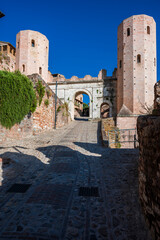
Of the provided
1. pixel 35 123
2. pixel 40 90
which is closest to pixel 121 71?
pixel 40 90

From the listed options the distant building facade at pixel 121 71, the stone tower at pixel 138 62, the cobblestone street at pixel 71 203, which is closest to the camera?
the cobblestone street at pixel 71 203

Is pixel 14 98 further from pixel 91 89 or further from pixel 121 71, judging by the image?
pixel 91 89

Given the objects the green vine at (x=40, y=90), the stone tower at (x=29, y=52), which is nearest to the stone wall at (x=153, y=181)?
the green vine at (x=40, y=90)

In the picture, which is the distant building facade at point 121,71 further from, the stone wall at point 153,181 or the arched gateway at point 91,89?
the stone wall at point 153,181

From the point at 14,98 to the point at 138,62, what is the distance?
16915mm

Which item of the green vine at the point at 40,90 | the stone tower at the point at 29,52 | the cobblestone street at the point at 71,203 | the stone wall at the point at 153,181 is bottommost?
the cobblestone street at the point at 71,203

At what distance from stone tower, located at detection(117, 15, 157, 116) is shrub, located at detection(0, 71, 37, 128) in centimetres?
1269

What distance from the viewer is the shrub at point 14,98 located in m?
10.7

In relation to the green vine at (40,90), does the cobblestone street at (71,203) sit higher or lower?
lower

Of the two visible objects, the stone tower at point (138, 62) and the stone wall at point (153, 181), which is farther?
the stone tower at point (138, 62)

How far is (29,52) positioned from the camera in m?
25.5

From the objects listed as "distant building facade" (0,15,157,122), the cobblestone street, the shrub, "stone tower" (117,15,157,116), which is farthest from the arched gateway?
the cobblestone street

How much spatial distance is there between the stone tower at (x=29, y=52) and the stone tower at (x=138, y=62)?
41.5ft

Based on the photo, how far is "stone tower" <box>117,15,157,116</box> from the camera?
21.2m
